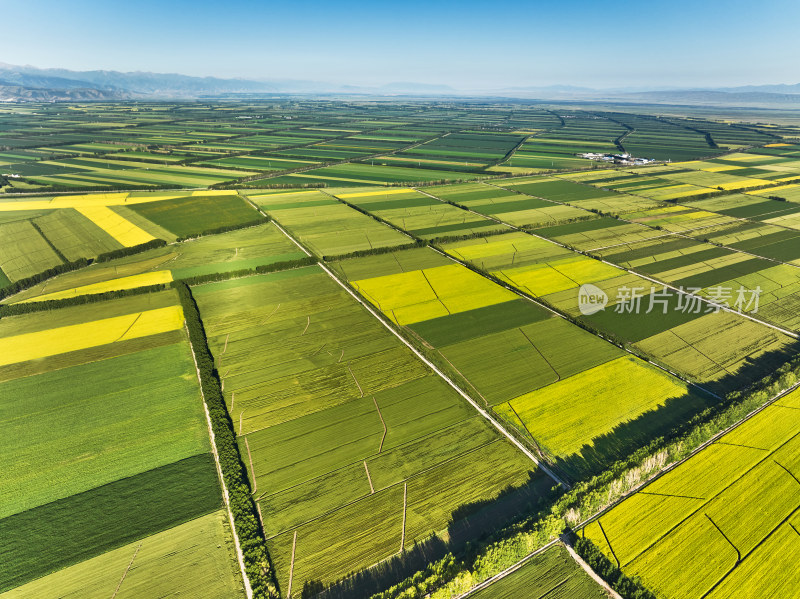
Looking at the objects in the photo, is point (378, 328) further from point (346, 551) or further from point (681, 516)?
point (681, 516)

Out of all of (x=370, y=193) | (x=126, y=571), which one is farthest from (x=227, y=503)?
(x=370, y=193)

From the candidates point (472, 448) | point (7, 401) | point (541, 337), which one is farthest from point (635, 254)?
point (7, 401)

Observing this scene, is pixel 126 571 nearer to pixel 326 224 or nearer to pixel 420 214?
pixel 326 224

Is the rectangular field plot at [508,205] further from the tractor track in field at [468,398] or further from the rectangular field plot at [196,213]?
the rectangular field plot at [196,213]

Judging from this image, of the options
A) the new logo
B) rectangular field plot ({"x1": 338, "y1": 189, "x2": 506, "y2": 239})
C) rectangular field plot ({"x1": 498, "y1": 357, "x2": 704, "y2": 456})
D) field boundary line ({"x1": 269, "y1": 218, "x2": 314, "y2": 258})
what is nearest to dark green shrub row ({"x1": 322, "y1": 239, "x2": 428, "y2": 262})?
rectangular field plot ({"x1": 338, "y1": 189, "x2": 506, "y2": 239})

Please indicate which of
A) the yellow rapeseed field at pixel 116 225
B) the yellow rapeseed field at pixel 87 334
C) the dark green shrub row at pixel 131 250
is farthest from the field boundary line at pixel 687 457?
the yellow rapeseed field at pixel 116 225

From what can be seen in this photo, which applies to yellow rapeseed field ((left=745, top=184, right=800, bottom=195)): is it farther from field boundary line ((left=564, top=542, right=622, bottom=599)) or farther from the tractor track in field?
field boundary line ((left=564, top=542, right=622, bottom=599))
